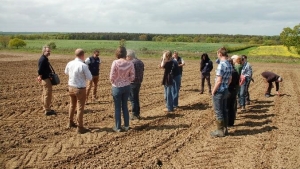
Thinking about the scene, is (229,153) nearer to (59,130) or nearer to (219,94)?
(219,94)

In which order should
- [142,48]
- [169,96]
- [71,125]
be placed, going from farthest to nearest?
[142,48], [169,96], [71,125]

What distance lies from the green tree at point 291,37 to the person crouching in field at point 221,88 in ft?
162

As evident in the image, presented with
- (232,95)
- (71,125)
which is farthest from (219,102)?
(71,125)

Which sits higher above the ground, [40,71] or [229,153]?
[40,71]

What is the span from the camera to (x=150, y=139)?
257 inches

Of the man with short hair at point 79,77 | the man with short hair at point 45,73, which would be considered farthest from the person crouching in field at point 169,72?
the man with short hair at point 45,73

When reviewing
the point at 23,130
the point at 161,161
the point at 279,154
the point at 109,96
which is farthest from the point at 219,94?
the point at 109,96

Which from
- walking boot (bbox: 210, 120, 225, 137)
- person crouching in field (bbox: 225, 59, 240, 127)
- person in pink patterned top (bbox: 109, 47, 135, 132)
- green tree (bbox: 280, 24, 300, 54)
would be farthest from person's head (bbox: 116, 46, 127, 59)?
green tree (bbox: 280, 24, 300, 54)

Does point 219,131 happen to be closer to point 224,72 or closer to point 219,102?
point 219,102

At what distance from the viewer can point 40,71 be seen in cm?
783

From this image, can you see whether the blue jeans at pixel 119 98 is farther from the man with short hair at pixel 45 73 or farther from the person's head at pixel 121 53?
the man with short hair at pixel 45 73

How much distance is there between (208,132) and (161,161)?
217 cm

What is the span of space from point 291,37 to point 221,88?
5196cm

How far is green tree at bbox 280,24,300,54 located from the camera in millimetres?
50891
